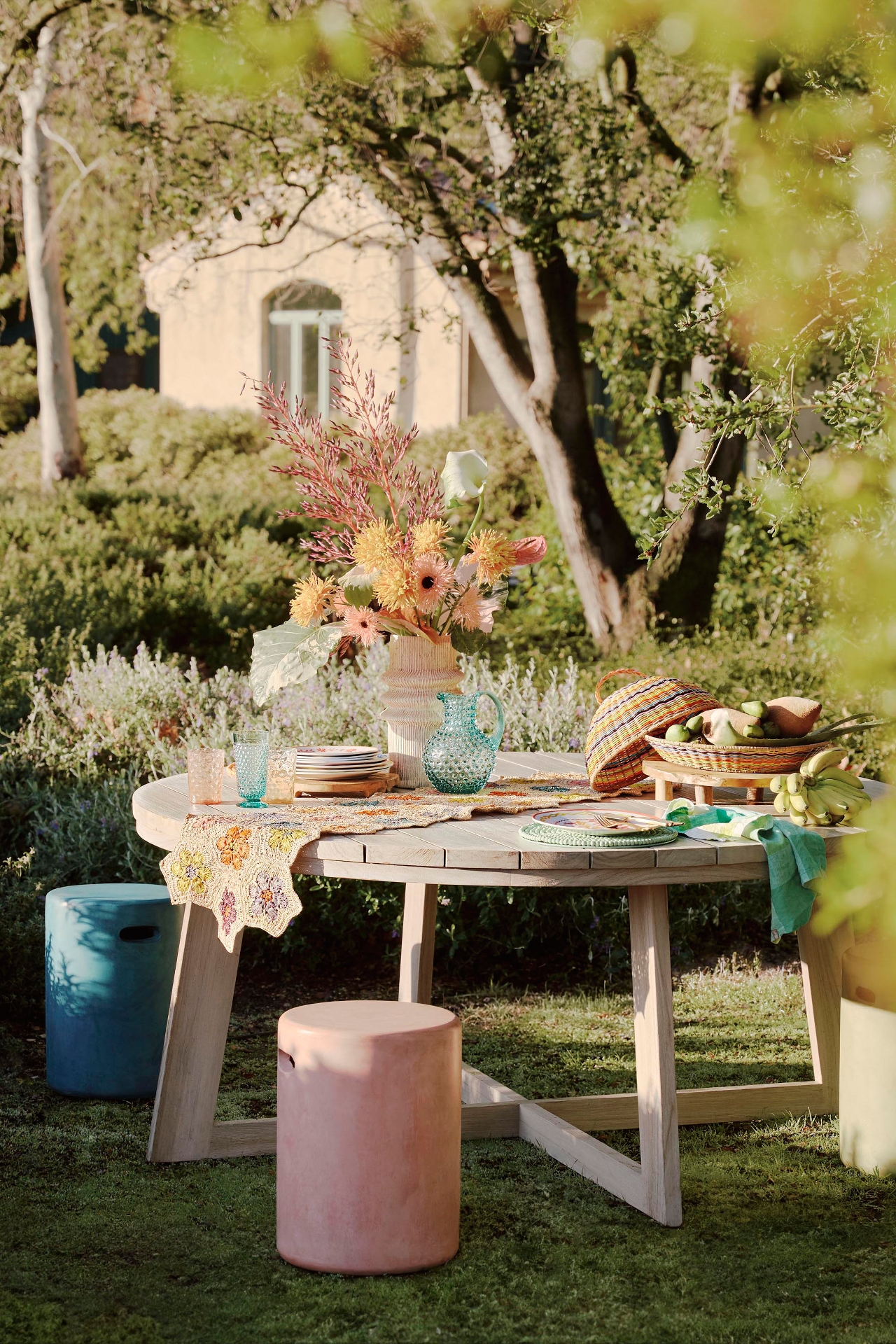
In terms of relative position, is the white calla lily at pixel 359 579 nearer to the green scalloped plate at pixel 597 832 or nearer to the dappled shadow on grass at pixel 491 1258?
the green scalloped plate at pixel 597 832

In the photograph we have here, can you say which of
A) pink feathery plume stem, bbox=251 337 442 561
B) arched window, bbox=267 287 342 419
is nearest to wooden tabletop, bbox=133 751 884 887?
pink feathery plume stem, bbox=251 337 442 561

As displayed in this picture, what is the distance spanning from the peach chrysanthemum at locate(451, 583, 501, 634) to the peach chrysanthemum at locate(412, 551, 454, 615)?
2.9 inches

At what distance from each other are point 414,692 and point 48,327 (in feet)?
35.7

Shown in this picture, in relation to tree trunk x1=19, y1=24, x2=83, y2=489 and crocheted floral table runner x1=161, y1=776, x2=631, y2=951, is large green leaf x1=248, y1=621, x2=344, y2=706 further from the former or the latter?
tree trunk x1=19, y1=24, x2=83, y2=489

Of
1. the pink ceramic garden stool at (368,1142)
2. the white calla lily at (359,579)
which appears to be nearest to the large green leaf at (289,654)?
the white calla lily at (359,579)

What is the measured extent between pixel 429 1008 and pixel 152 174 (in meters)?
7.08

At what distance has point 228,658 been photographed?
9461 millimetres

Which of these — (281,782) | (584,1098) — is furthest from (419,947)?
(281,782)

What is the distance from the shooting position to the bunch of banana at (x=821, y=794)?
124 inches

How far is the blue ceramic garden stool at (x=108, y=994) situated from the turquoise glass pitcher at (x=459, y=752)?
0.97 metres

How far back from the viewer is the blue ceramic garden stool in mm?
4020

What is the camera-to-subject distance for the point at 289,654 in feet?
11.8

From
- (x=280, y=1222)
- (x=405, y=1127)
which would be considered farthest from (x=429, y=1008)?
(x=280, y=1222)

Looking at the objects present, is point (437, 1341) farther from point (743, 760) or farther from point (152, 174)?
point (152, 174)
